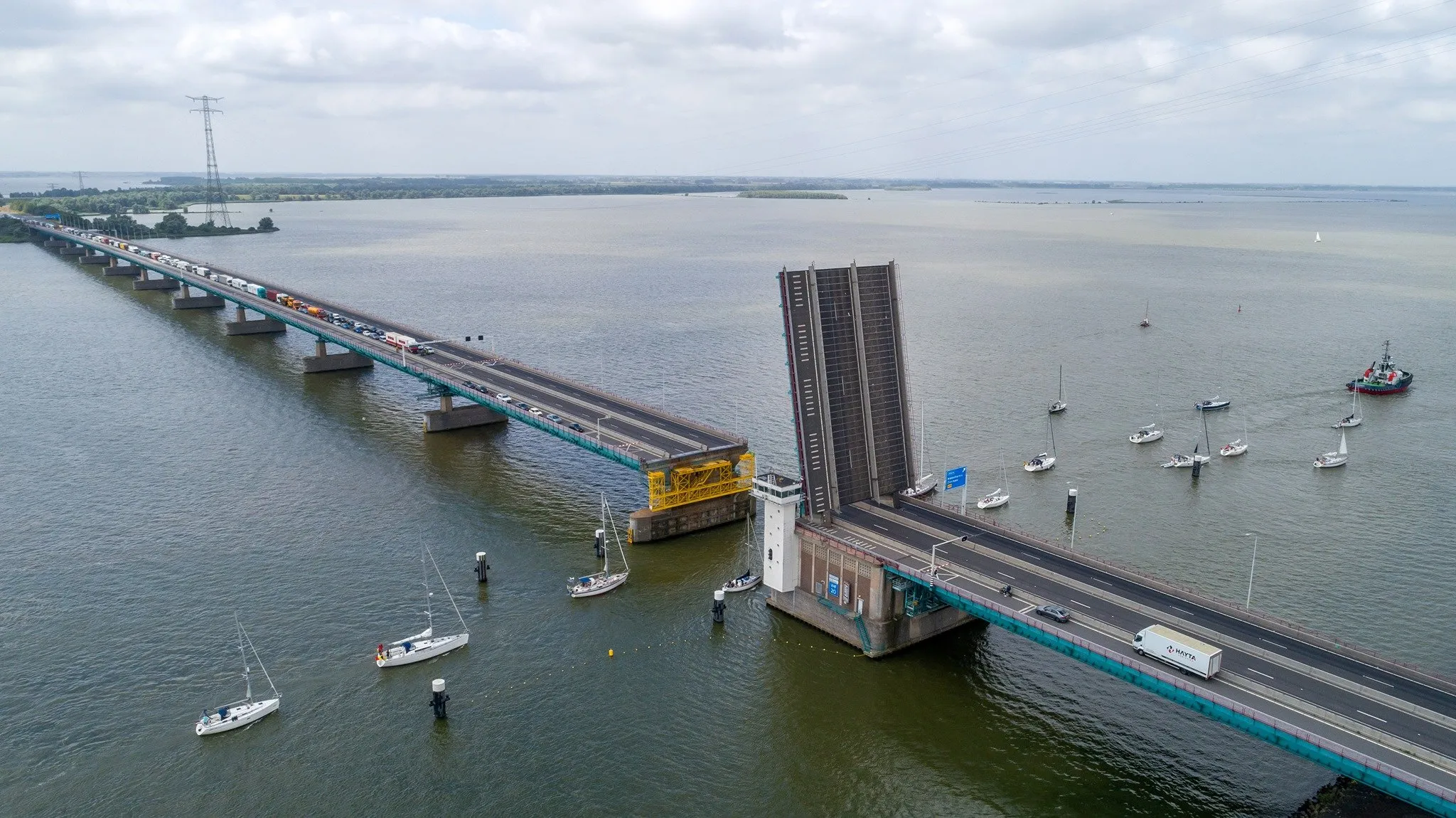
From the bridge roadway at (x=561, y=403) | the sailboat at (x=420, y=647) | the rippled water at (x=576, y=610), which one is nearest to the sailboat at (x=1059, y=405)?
the rippled water at (x=576, y=610)

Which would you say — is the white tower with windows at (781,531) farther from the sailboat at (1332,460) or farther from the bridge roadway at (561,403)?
the sailboat at (1332,460)

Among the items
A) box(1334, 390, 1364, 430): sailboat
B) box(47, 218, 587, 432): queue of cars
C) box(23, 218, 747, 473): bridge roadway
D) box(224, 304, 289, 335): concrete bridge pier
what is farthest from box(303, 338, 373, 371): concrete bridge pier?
box(1334, 390, 1364, 430): sailboat

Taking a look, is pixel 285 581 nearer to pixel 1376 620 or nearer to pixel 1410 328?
pixel 1376 620

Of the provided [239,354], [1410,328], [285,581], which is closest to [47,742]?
[285,581]

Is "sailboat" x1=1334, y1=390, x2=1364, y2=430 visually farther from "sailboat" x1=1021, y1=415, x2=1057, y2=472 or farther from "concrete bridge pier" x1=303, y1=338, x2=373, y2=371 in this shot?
"concrete bridge pier" x1=303, y1=338, x2=373, y2=371

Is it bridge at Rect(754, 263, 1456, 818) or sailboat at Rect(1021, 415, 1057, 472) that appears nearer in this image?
bridge at Rect(754, 263, 1456, 818)

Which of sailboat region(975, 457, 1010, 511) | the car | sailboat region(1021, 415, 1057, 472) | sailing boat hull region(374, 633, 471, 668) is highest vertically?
sailboat region(1021, 415, 1057, 472)
